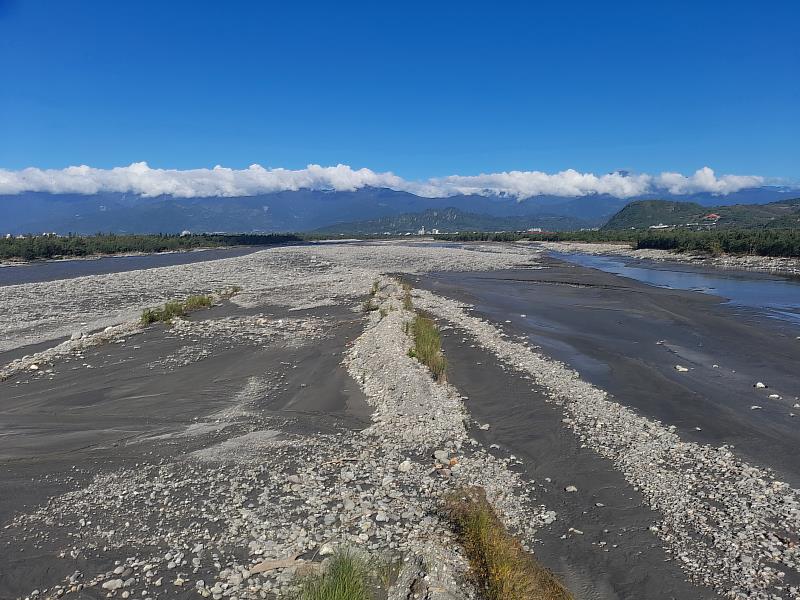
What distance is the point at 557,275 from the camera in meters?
53.5

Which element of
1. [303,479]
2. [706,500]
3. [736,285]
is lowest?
[736,285]

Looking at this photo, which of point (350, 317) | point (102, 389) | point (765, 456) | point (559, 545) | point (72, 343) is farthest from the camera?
point (350, 317)

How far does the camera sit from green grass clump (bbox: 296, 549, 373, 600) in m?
6.46

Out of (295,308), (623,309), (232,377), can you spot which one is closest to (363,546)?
(232,377)

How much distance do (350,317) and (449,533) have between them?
21.2 metres

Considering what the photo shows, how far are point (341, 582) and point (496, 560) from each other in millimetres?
2358

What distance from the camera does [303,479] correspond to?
10219 mm

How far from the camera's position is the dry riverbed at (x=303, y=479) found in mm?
7484

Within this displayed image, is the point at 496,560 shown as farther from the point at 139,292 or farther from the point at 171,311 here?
the point at 139,292

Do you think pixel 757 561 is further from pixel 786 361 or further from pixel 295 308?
pixel 295 308

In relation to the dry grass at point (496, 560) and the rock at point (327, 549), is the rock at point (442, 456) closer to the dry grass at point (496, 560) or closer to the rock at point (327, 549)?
the dry grass at point (496, 560)

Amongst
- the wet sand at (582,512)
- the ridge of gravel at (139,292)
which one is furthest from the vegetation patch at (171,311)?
the wet sand at (582,512)

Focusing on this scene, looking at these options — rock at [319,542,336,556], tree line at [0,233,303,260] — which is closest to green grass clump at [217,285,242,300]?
rock at [319,542,336,556]

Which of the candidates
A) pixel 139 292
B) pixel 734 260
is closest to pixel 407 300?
pixel 139 292
